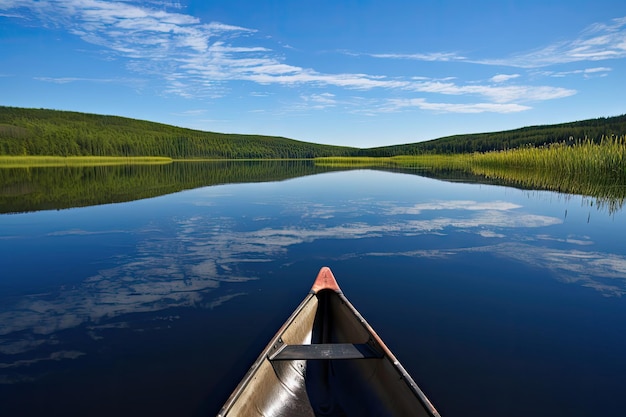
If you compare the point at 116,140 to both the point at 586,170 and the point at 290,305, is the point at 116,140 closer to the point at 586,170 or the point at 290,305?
the point at 586,170

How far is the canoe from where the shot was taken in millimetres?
2695

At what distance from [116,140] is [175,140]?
23163mm

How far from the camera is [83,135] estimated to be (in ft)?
310

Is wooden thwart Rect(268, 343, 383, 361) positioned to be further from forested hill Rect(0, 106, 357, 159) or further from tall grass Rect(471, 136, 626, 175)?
forested hill Rect(0, 106, 357, 159)

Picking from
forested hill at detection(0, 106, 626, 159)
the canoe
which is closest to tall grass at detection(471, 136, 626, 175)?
the canoe

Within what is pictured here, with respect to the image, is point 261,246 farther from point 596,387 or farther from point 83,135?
point 83,135

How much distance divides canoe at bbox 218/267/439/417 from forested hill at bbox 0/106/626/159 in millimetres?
55060

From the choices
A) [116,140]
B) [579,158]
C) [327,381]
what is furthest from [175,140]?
[327,381]

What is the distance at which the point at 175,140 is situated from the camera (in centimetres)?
12231

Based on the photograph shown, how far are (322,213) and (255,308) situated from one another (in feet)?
25.0

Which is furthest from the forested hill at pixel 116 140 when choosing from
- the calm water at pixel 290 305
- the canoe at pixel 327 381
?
the canoe at pixel 327 381

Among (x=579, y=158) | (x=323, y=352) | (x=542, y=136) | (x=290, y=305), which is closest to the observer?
(x=323, y=352)

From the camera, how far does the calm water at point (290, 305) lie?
3.31m

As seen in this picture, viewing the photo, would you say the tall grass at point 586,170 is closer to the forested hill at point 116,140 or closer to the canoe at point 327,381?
the canoe at point 327,381
